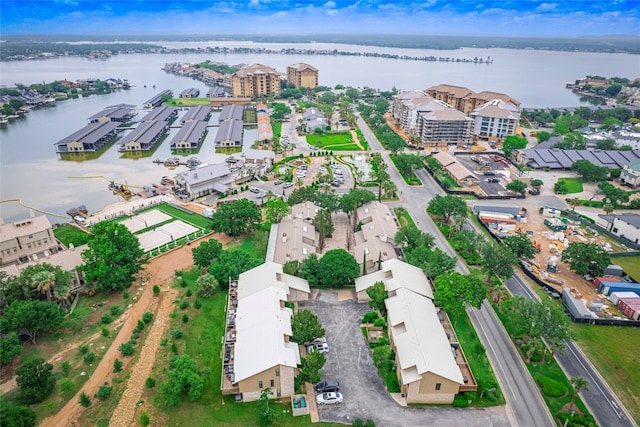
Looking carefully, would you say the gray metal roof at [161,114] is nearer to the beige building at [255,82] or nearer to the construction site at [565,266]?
the beige building at [255,82]

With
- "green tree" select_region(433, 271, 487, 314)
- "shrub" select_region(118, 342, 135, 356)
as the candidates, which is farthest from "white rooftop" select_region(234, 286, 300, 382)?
"green tree" select_region(433, 271, 487, 314)

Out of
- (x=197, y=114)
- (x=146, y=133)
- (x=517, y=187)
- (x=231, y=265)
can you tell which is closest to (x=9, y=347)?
(x=231, y=265)

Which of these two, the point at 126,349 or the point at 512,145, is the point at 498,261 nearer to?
the point at 126,349

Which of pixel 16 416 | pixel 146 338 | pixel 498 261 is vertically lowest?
pixel 146 338

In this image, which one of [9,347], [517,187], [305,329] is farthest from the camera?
[517,187]

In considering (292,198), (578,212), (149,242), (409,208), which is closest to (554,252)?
(578,212)

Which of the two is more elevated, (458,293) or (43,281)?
(43,281)
